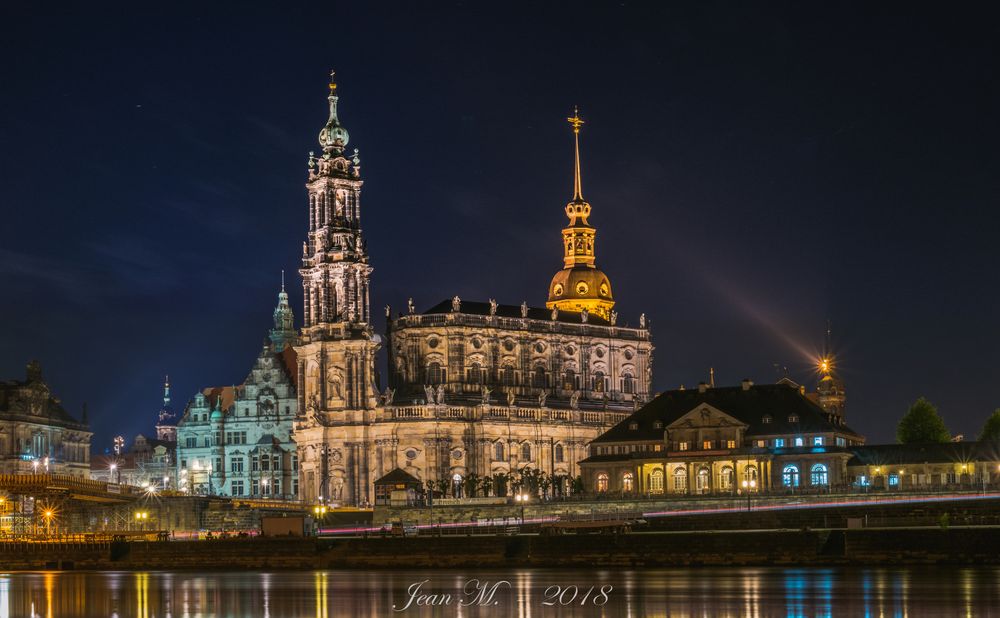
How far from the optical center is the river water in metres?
61.2

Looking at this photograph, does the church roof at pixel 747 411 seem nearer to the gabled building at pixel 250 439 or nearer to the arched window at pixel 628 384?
the arched window at pixel 628 384

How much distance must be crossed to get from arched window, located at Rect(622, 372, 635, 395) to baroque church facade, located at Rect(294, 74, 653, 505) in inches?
7.8

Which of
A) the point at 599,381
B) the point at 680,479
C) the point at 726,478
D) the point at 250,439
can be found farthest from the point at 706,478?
the point at 250,439

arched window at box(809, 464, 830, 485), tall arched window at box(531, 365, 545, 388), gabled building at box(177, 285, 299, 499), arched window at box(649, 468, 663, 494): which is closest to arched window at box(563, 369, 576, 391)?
tall arched window at box(531, 365, 545, 388)

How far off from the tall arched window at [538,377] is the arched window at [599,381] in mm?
5478

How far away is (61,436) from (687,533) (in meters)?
85.1

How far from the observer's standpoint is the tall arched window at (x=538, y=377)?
498 ft

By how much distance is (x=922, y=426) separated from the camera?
142 m

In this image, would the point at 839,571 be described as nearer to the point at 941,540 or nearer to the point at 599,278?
the point at 941,540

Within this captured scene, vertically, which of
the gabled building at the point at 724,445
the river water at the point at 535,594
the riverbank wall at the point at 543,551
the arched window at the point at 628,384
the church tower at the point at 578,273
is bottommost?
the river water at the point at 535,594

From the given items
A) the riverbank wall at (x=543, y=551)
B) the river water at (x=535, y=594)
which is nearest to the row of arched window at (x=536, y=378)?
the riverbank wall at (x=543, y=551)

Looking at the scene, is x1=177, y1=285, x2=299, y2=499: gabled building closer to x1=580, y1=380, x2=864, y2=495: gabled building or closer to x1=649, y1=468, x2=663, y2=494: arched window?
x1=580, y1=380, x2=864, y2=495: gabled building

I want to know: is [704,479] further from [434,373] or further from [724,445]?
[434,373]

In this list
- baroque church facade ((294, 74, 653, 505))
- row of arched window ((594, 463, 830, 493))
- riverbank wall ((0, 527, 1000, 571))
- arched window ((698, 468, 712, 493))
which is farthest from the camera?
baroque church facade ((294, 74, 653, 505))
